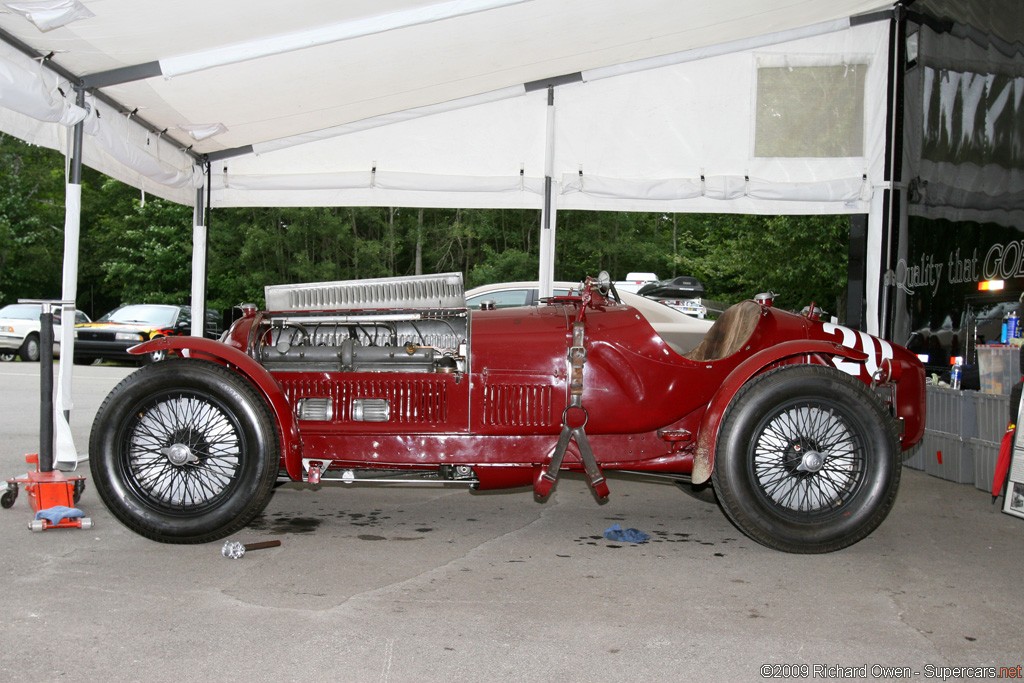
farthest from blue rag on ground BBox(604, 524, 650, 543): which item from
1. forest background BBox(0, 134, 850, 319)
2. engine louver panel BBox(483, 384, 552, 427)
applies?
forest background BBox(0, 134, 850, 319)

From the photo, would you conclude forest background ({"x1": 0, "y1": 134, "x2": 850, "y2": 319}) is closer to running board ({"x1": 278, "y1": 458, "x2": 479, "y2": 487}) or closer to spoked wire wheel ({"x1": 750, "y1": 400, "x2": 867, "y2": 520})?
spoked wire wheel ({"x1": 750, "y1": 400, "x2": 867, "y2": 520})

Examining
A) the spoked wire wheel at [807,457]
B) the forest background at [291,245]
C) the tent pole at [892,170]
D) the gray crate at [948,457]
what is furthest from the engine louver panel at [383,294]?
the forest background at [291,245]

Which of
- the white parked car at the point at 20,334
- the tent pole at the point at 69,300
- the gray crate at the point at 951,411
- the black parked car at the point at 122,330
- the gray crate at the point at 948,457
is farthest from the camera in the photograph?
the white parked car at the point at 20,334

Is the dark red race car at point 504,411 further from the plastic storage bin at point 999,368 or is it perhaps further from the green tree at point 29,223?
the green tree at point 29,223

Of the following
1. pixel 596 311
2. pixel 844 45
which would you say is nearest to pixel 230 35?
pixel 596 311

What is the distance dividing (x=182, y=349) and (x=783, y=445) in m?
3.14

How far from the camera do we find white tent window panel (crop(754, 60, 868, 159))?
28.0 ft

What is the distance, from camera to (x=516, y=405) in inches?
187

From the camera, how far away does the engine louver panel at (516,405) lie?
4734 millimetres

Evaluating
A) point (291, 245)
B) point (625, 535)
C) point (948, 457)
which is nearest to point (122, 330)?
point (291, 245)

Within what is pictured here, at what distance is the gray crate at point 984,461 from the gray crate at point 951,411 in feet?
0.41

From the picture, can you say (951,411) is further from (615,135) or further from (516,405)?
(615,135)

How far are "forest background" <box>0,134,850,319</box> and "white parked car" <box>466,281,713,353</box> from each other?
11902 mm

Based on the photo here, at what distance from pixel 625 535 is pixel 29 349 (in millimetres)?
17751
